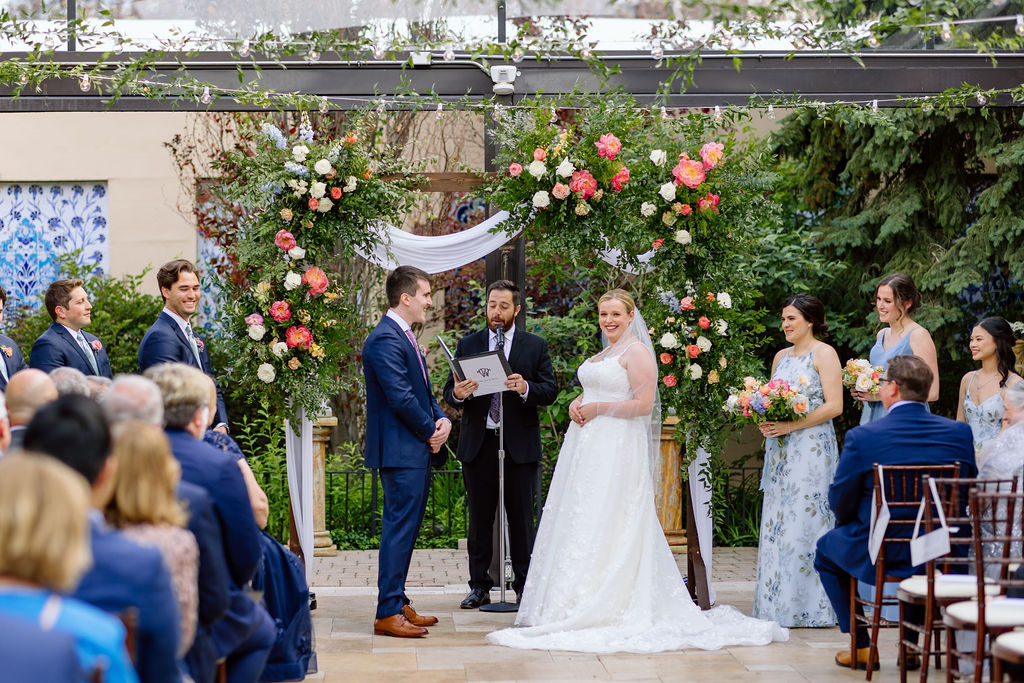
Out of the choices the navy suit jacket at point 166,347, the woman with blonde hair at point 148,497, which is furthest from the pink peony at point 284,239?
the woman with blonde hair at point 148,497

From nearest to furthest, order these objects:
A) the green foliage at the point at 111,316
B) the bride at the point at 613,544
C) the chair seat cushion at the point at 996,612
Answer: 1. the chair seat cushion at the point at 996,612
2. the bride at the point at 613,544
3. the green foliage at the point at 111,316

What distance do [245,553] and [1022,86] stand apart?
5.90 meters

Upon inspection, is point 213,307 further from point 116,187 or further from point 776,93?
point 776,93

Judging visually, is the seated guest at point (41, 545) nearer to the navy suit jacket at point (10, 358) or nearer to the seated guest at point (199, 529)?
the seated guest at point (199, 529)

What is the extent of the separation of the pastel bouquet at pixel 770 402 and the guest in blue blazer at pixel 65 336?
4.00m

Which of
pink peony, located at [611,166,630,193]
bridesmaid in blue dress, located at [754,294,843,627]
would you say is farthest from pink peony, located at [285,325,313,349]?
bridesmaid in blue dress, located at [754,294,843,627]

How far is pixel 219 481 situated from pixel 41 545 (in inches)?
62.9

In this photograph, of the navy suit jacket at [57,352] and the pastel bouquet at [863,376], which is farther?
the navy suit jacket at [57,352]

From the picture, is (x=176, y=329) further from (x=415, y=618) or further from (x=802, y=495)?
(x=802, y=495)

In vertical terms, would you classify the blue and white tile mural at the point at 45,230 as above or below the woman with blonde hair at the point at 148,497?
above

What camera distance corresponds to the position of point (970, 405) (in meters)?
7.20

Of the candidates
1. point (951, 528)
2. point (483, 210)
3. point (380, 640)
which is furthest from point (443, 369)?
point (951, 528)

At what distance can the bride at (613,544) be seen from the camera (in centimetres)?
612

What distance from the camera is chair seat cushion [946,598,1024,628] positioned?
3979 millimetres
